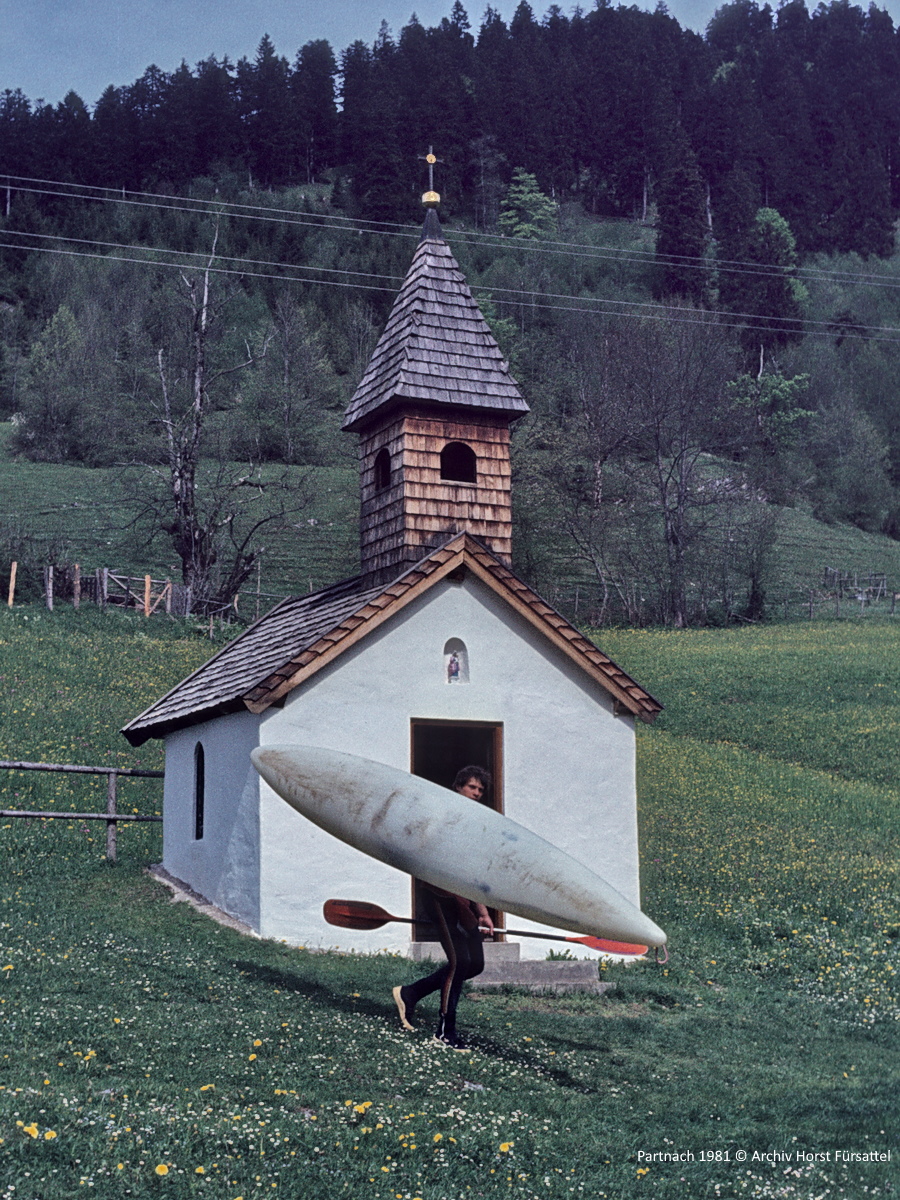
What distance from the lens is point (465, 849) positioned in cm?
954

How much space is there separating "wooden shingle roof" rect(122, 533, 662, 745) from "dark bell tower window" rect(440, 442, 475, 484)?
1.82m

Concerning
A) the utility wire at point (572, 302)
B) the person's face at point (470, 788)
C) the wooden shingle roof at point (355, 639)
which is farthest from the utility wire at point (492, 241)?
the person's face at point (470, 788)

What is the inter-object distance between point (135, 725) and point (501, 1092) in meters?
12.3

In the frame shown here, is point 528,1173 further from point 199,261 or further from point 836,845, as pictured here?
point 199,261

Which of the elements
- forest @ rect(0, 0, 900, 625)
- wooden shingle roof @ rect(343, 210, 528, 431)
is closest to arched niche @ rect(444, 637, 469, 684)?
wooden shingle roof @ rect(343, 210, 528, 431)

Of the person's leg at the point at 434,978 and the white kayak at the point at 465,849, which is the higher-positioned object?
the white kayak at the point at 465,849

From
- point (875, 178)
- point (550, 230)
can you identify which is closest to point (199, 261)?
point (550, 230)

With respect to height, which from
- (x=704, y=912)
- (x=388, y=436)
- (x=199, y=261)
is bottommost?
(x=704, y=912)

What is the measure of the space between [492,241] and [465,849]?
10073 cm

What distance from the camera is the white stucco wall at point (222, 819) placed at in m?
15.1

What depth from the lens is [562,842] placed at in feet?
52.3

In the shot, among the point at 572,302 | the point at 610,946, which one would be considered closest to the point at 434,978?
the point at 610,946

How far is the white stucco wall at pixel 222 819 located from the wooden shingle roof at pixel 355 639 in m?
0.40

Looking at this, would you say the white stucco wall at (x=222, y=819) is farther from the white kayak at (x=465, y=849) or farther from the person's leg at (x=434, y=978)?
the white kayak at (x=465, y=849)
